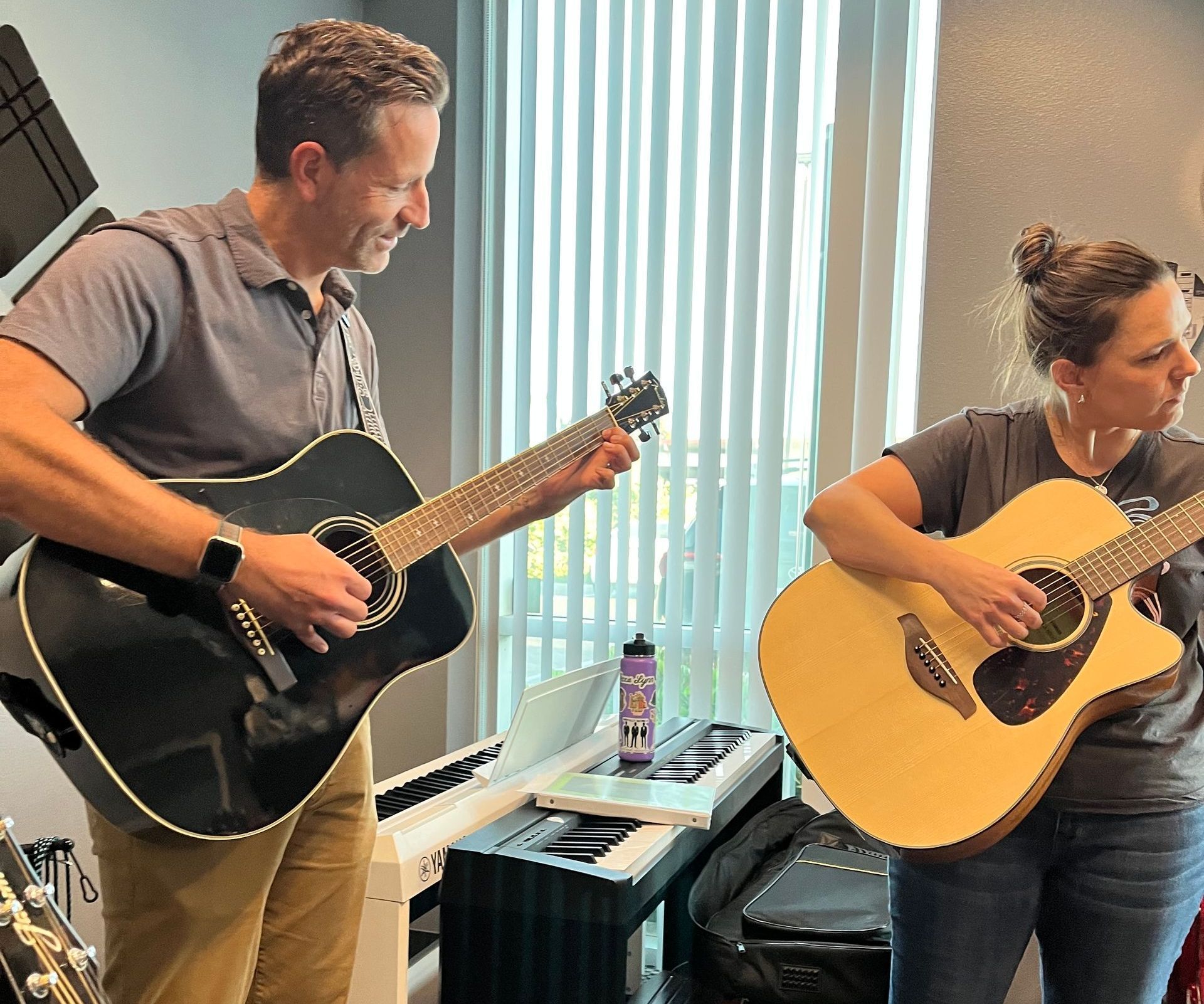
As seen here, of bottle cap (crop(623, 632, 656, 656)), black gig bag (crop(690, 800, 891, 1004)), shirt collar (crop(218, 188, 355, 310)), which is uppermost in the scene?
shirt collar (crop(218, 188, 355, 310))

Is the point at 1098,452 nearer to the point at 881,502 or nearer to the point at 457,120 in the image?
the point at 881,502

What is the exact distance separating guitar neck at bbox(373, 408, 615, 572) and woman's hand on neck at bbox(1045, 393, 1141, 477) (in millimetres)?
628

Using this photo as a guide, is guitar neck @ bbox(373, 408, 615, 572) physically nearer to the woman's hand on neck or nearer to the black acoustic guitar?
the black acoustic guitar

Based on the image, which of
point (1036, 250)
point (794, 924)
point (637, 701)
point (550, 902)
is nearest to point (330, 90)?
point (1036, 250)

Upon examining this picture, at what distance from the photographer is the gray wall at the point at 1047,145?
6.91 ft

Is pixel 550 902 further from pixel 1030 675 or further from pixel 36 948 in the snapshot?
pixel 36 948

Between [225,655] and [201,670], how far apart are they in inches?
1.1

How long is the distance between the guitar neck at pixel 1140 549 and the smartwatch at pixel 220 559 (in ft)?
3.29

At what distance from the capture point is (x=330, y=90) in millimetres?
1166

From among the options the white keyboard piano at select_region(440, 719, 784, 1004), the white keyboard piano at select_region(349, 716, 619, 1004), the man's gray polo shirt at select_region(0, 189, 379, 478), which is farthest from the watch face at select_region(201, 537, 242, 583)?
the white keyboard piano at select_region(440, 719, 784, 1004)

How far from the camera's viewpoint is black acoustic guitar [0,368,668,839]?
3.14ft

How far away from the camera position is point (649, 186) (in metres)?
2.63

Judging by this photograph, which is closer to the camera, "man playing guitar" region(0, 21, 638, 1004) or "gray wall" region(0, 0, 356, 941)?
"man playing guitar" region(0, 21, 638, 1004)

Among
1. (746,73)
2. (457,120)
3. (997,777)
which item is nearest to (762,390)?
(746,73)
